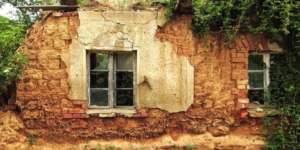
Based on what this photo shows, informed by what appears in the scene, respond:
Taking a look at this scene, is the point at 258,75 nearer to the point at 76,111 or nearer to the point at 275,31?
the point at 275,31

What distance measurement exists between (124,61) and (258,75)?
2571mm

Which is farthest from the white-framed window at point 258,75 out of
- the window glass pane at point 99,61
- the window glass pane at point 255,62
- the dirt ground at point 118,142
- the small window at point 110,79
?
the window glass pane at point 99,61

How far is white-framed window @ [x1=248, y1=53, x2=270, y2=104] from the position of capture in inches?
183

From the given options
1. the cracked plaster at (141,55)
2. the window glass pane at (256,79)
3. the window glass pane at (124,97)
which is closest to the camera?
the cracked plaster at (141,55)

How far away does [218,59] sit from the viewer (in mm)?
4512

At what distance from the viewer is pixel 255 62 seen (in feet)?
15.5

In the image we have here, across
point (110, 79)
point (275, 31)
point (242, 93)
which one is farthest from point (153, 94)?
point (275, 31)

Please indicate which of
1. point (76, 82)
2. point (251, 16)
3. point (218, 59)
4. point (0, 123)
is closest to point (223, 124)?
point (218, 59)

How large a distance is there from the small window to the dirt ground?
69 centimetres

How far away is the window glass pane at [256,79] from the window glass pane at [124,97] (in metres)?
2.31

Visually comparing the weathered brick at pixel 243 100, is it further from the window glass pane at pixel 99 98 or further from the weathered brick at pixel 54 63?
the weathered brick at pixel 54 63

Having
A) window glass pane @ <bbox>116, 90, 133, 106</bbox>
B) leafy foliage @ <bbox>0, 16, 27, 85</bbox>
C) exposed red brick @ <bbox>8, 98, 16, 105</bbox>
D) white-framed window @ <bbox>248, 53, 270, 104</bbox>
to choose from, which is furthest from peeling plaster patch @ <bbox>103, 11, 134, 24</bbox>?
white-framed window @ <bbox>248, 53, 270, 104</bbox>

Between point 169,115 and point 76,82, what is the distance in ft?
5.72

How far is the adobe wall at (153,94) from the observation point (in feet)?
14.0
